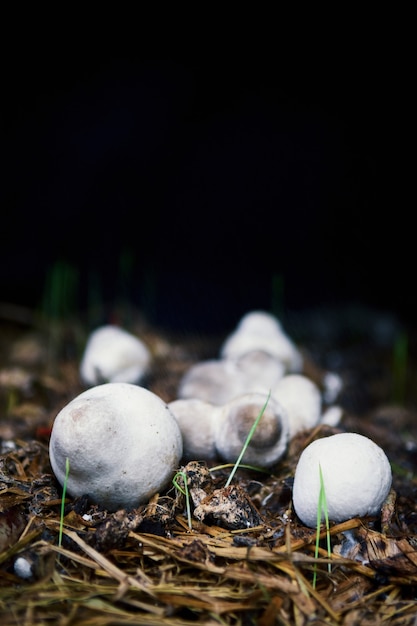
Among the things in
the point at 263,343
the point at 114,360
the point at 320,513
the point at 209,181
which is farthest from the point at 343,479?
the point at 209,181

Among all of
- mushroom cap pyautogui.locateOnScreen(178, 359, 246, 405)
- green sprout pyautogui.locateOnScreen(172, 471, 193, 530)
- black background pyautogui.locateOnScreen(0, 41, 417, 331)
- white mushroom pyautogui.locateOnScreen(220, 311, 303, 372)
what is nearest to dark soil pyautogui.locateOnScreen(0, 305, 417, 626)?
green sprout pyautogui.locateOnScreen(172, 471, 193, 530)

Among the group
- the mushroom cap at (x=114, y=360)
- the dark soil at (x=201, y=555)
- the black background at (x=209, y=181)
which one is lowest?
the dark soil at (x=201, y=555)

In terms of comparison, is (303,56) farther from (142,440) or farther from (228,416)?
(142,440)

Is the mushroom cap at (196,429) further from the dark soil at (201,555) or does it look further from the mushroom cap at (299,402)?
the mushroom cap at (299,402)

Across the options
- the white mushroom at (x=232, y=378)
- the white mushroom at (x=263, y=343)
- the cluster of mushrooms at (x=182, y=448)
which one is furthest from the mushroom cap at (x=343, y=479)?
the white mushroom at (x=263, y=343)

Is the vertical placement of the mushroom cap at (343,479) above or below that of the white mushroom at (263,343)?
below

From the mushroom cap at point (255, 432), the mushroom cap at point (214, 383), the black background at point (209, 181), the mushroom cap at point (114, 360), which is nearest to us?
the mushroom cap at point (255, 432)

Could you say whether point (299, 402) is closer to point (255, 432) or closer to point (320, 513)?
point (255, 432)

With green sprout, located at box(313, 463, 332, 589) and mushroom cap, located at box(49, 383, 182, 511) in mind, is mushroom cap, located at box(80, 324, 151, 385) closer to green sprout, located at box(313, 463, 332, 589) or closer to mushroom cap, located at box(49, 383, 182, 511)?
mushroom cap, located at box(49, 383, 182, 511)
